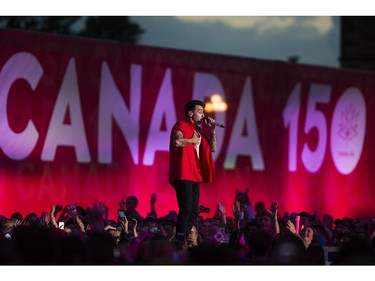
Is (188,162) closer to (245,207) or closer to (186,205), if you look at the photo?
(186,205)

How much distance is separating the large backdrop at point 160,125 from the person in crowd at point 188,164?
4106 mm

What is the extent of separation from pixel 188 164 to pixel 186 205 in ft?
1.36

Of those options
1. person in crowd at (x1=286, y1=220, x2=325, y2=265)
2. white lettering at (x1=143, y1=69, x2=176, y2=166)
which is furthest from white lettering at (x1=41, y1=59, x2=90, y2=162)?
person in crowd at (x1=286, y1=220, x2=325, y2=265)

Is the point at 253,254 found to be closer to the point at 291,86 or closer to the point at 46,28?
the point at 291,86

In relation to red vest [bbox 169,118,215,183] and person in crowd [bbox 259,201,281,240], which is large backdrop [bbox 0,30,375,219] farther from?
person in crowd [bbox 259,201,281,240]

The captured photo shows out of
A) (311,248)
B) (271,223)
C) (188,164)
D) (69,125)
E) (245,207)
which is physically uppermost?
(69,125)

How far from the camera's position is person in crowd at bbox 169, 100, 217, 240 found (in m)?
10.3

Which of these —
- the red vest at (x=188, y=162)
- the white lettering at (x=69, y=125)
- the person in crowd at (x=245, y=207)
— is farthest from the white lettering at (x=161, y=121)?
the red vest at (x=188, y=162)

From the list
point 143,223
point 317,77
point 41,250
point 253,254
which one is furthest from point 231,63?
point 41,250

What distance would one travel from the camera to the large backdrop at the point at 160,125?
558 inches

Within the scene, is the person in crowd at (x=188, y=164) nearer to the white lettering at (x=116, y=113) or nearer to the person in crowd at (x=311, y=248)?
the person in crowd at (x=311, y=248)

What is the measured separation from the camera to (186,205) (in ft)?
33.9

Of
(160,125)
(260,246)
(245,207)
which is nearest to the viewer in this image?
(260,246)

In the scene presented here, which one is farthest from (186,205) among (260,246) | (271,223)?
(260,246)
